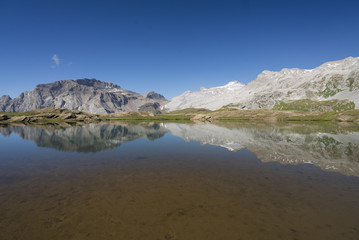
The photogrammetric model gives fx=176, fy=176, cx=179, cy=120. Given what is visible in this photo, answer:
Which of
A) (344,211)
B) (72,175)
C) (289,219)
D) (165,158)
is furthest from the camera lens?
(165,158)

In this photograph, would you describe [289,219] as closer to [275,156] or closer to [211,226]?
[211,226]

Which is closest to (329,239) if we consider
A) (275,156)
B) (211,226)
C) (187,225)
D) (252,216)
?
(252,216)

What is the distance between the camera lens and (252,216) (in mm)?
11688

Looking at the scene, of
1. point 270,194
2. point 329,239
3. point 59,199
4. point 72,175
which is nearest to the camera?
point 329,239

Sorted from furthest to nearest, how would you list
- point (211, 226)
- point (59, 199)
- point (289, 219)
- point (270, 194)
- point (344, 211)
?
point (270, 194) → point (59, 199) → point (344, 211) → point (289, 219) → point (211, 226)

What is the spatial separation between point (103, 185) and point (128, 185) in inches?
95.1

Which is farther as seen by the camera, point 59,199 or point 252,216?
point 59,199

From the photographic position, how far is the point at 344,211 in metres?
12.5

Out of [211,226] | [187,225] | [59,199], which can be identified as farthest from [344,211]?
[59,199]

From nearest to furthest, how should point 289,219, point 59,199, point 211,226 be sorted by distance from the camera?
point 211,226 < point 289,219 < point 59,199

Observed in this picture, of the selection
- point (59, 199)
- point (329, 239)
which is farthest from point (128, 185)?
point (329, 239)

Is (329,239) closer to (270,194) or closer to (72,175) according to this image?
(270,194)

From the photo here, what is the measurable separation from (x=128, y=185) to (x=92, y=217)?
18.4 ft

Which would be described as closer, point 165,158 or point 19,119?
point 165,158
